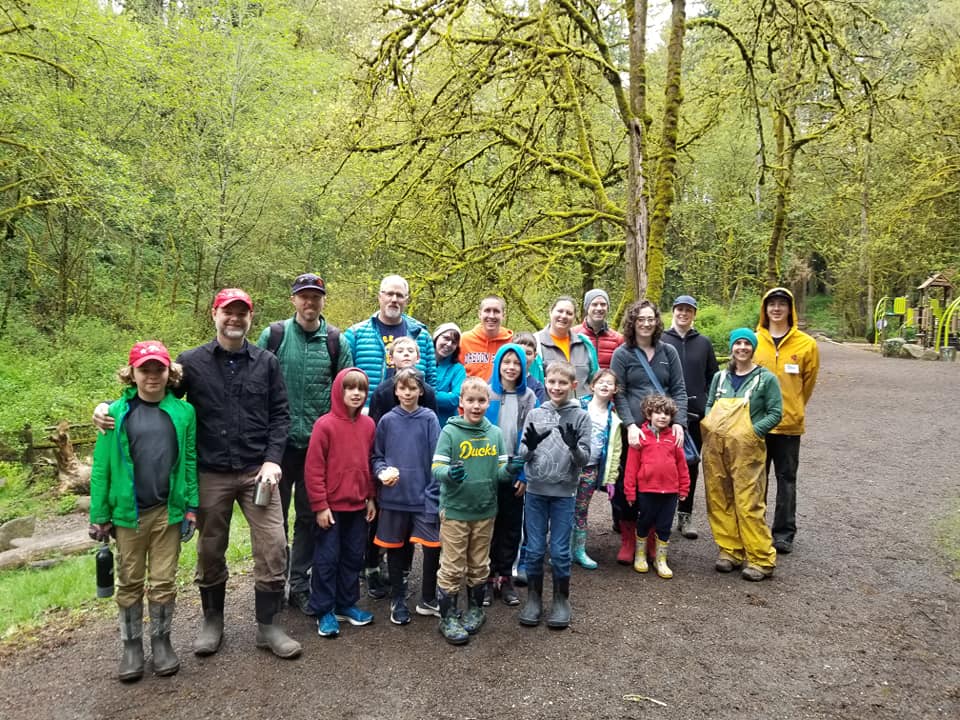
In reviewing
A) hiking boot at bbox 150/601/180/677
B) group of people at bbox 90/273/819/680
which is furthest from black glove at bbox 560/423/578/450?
hiking boot at bbox 150/601/180/677

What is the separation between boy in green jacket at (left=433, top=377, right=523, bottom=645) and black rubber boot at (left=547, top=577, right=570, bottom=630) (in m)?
0.43

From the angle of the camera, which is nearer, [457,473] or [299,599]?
[457,473]

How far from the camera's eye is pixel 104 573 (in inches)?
128

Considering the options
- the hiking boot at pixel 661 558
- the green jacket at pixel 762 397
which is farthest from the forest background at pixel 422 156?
the hiking boot at pixel 661 558

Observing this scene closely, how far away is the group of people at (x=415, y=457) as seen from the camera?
3412 millimetres

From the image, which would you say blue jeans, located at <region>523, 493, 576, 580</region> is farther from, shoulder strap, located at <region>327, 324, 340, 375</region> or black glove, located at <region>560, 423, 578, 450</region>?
shoulder strap, located at <region>327, 324, 340, 375</region>

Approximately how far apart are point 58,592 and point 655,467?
4434 millimetres

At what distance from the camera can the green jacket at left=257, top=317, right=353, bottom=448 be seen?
4000 mm

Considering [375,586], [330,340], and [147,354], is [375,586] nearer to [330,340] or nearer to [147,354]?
[330,340]

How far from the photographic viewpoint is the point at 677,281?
25.9 meters

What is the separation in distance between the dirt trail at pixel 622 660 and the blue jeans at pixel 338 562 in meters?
0.20

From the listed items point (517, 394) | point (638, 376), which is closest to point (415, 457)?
point (517, 394)

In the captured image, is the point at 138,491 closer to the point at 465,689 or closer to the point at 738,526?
the point at 465,689

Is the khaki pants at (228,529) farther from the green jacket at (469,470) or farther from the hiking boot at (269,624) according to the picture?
the green jacket at (469,470)
